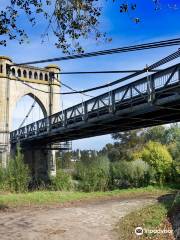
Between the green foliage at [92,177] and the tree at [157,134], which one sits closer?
the green foliage at [92,177]

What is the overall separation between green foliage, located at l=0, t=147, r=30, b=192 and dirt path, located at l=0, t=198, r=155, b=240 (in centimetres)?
652

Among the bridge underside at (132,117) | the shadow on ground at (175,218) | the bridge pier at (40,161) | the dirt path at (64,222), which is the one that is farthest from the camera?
the bridge pier at (40,161)

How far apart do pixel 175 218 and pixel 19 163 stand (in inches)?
483

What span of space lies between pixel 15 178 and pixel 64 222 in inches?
407

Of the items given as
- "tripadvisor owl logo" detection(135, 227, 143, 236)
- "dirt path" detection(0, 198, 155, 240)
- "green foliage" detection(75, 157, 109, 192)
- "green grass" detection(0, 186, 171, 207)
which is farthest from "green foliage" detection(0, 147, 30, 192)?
"tripadvisor owl logo" detection(135, 227, 143, 236)

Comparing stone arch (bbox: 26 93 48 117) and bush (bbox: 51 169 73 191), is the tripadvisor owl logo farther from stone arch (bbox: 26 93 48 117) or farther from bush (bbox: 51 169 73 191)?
stone arch (bbox: 26 93 48 117)

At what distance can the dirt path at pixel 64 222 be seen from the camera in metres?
10.5

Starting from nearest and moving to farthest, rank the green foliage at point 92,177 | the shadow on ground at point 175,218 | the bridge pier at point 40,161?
the shadow on ground at point 175,218
the green foliage at point 92,177
the bridge pier at point 40,161

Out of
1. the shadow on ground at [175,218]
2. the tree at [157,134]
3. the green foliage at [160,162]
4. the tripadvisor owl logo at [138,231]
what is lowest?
the tripadvisor owl logo at [138,231]

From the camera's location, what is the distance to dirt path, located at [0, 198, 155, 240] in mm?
10453

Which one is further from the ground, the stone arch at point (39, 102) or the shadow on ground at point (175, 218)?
the stone arch at point (39, 102)

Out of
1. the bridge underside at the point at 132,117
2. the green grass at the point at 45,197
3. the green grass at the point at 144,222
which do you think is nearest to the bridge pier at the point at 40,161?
the bridge underside at the point at 132,117

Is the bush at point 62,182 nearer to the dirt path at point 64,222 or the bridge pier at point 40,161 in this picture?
the dirt path at point 64,222

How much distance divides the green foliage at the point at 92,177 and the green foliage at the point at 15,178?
327 centimetres
